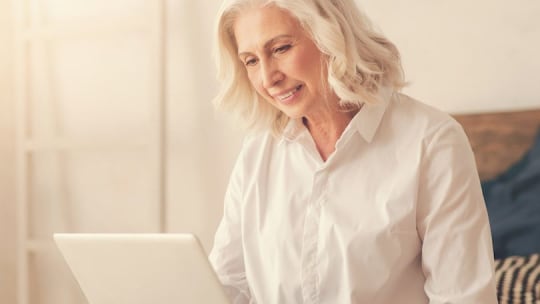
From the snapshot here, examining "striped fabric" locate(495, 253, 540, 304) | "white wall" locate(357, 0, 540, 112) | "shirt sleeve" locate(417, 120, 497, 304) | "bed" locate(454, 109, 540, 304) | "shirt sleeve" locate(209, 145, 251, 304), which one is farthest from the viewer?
"white wall" locate(357, 0, 540, 112)

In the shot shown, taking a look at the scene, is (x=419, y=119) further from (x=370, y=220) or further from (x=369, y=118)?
(x=370, y=220)

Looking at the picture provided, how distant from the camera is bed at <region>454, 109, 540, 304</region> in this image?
7.38 ft

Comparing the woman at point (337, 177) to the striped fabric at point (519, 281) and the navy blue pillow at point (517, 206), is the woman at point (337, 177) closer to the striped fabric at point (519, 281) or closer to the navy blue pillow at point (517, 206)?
the striped fabric at point (519, 281)

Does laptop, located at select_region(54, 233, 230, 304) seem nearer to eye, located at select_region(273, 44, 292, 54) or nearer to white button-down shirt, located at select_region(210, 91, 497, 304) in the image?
white button-down shirt, located at select_region(210, 91, 497, 304)

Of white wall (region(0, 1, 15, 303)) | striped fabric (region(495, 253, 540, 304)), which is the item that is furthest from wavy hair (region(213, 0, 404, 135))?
white wall (region(0, 1, 15, 303))

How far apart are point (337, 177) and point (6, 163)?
219 cm

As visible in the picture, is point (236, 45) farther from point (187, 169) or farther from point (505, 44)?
point (187, 169)

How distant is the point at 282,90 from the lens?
150 cm

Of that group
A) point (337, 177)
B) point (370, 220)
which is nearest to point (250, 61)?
point (337, 177)

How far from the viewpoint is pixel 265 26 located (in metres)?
1.50

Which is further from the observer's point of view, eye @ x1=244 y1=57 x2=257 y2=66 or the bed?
the bed

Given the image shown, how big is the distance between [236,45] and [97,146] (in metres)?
1.64

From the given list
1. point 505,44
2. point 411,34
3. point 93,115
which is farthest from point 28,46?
point 505,44

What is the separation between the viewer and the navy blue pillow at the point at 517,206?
7.45ft
